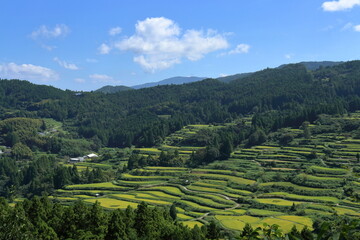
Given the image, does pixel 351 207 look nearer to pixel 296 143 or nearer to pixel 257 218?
pixel 257 218

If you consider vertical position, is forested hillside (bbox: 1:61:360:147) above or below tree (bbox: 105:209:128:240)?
above

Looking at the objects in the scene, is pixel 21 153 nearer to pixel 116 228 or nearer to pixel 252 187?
pixel 252 187

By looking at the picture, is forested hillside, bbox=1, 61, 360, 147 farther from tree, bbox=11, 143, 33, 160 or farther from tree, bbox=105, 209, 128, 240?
tree, bbox=105, 209, 128, 240

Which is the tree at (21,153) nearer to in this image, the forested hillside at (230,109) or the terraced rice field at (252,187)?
the forested hillside at (230,109)

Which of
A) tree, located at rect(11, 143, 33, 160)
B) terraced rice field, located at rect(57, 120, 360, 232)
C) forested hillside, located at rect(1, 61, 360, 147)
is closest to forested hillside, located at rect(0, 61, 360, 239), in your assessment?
terraced rice field, located at rect(57, 120, 360, 232)

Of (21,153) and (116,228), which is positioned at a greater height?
(21,153)

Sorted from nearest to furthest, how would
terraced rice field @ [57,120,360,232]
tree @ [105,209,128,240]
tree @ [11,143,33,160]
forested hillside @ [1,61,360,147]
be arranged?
tree @ [105,209,128,240] < terraced rice field @ [57,120,360,232] < tree @ [11,143,33,160] < forested hillside @ [1,61,360,147]

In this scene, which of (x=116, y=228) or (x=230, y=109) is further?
(x=230, y=109)

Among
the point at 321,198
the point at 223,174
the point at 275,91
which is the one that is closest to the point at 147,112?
the point at 275,91

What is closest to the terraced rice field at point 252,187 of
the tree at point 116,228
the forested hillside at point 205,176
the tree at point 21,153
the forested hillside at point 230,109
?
the forested hillside at point 205,176

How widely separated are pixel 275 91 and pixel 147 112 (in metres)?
65.3

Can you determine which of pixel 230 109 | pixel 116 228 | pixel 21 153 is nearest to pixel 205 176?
pixel 116 228

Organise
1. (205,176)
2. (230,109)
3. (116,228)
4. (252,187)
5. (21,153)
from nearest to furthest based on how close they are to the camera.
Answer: (116,228) → (252,187) → (205,176) → (21,153) → (230,109)

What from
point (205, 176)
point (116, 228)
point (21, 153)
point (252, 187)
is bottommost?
point (252, 187)
